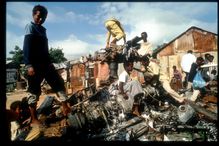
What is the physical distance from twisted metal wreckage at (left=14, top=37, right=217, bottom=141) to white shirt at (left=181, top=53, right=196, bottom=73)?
3.04ft

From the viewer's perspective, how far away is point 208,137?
18.4 ft

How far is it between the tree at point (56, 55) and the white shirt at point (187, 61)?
3.07 metres

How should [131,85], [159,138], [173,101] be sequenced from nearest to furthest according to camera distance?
[159,138] < [131,85] < [173,101]

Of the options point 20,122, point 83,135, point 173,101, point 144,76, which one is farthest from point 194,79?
point 20,122

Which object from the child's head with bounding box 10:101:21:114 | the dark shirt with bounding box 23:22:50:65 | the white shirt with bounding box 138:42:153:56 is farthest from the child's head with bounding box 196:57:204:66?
the child's head with bounding box 10:101:21:114

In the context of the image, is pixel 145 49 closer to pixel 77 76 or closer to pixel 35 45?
pixel 77 76

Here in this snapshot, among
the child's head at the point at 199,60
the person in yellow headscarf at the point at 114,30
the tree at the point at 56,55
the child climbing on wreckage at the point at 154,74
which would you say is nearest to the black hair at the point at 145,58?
the child climbing on wreckage at the point at 154,74

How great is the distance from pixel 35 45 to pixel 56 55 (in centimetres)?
98

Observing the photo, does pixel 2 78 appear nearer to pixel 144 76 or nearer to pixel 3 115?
pixel 3 115

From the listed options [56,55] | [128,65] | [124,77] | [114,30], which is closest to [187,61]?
[128,65]

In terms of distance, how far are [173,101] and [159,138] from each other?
1707 mm

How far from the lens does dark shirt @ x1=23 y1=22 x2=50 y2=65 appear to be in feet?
18.9

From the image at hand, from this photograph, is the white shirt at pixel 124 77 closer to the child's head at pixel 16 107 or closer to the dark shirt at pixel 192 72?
the dark shirt at pixel 192 72

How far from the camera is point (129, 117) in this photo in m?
6.23
